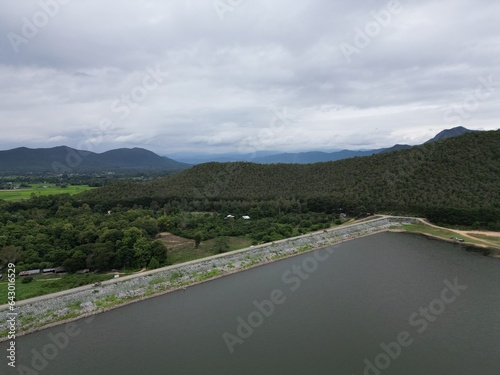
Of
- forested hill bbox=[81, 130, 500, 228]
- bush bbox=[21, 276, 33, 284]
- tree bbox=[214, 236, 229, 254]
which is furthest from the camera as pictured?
forested hill bbox=[81, 130, 500, 228]

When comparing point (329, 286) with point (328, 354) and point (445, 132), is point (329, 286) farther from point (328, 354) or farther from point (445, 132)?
point (445, 132)

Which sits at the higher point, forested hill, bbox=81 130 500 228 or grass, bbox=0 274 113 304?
forested hill, bbox=81 130 500 228

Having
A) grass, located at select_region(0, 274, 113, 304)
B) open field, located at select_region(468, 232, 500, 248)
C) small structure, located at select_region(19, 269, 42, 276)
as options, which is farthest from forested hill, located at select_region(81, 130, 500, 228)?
grass, located at select_region(0, 274, 113, 304)

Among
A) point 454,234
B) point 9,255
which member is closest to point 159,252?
point 9,255

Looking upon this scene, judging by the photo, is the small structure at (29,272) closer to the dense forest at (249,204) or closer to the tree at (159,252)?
the dense forest at (249,204)

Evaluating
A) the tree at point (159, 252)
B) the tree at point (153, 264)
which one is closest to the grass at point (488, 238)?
the tree at point (159, 252)

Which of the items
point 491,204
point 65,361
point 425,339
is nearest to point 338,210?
point 491,204

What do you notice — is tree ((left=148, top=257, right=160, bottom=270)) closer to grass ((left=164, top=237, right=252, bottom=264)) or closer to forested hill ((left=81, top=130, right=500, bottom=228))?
grass ((left=164, top=237, right=252, bottom=264))

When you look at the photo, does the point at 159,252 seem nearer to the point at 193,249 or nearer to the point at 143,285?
the point at 143,285
